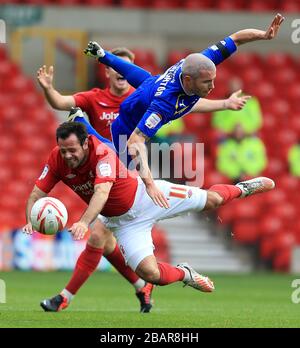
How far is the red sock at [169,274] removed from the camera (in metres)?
9.53

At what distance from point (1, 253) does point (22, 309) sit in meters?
6.59

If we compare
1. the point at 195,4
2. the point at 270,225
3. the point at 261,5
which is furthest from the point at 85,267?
the point at 261,5

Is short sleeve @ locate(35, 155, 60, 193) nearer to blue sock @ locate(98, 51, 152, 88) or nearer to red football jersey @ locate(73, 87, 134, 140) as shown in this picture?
blue sock @ locate(98, 51, 152, 88)

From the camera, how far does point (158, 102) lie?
31.1 feet

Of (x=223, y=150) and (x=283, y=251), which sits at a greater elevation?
(x=223, y=150)

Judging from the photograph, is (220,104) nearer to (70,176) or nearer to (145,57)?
(70,176)

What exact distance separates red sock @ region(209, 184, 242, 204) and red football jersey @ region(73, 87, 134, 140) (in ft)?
4.90

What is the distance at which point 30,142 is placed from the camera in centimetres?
1998

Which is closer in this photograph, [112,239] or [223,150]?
[112,239]

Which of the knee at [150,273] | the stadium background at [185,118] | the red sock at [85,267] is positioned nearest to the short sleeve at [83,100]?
the red sock at [85,267]

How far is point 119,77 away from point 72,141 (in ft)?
7.07

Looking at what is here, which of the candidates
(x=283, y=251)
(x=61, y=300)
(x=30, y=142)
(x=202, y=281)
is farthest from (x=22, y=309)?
(x=30, y=142)
